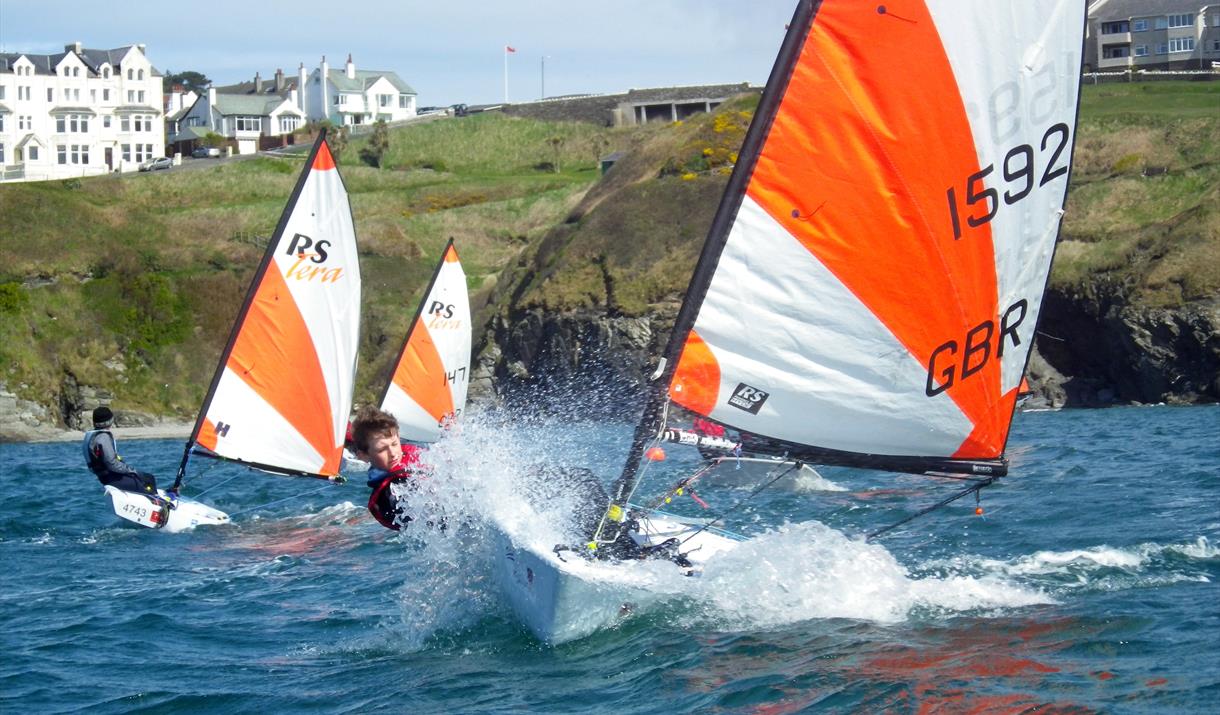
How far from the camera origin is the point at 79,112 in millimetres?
87750

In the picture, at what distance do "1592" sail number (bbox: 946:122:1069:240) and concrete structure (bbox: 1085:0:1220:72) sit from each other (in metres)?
79.7

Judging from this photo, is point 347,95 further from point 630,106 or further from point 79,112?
point 630,106

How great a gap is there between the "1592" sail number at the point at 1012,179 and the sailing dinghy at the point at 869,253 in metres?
0.01

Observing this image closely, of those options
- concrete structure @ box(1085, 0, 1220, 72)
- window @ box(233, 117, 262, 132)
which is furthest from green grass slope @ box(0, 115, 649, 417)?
concrete structure @ box(1085, 0, 1220, 72)

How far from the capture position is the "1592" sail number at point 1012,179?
8133 millimetres

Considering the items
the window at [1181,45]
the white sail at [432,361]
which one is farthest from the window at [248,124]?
the white sail at [432,361]

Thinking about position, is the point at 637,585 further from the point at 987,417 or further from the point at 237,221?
the point at 237,221

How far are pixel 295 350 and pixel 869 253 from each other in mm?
10661

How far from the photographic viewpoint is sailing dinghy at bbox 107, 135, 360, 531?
16922mm

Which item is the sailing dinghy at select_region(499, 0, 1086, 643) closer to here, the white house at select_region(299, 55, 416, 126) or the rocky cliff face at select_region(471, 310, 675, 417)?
the rocky cliff face at select_region(471, 310, 675, 417)

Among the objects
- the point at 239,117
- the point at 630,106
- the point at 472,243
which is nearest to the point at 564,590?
the point at 472,243

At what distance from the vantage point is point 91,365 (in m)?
48.2

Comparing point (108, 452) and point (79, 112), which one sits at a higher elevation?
point (79, 112)

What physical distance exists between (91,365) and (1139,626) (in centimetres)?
4608
